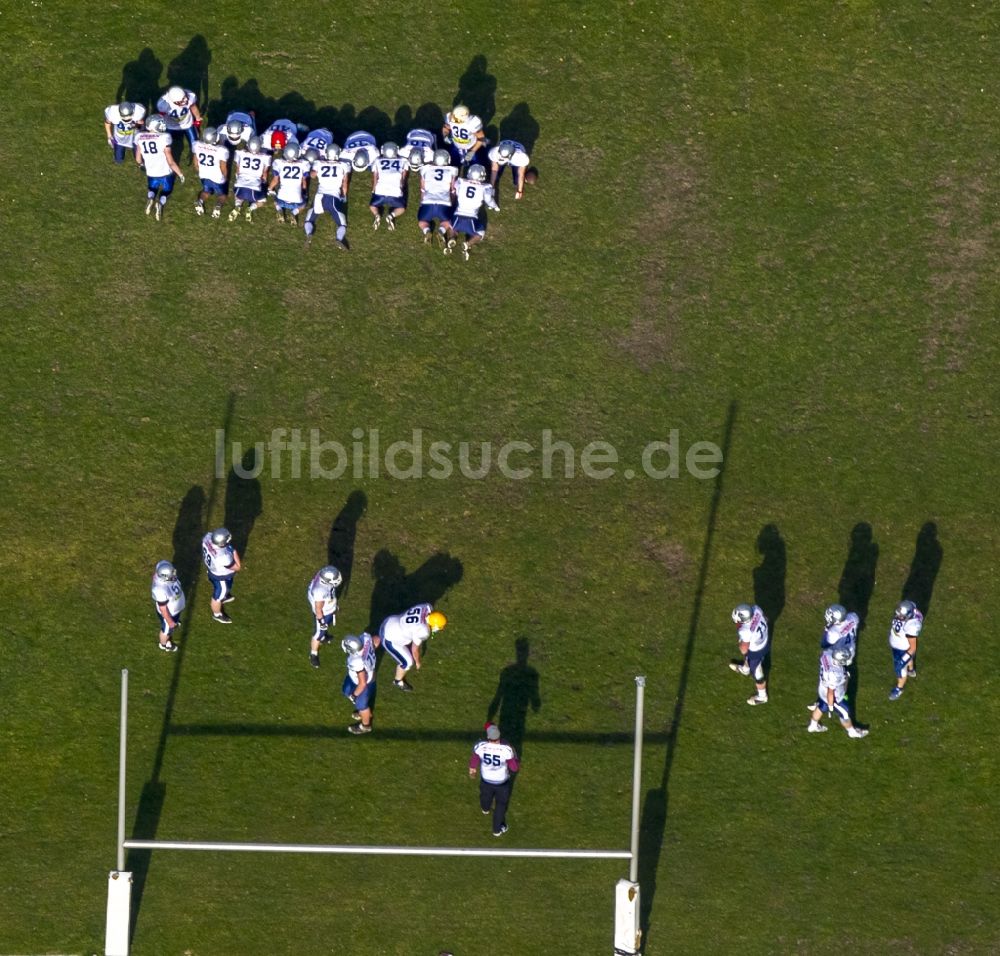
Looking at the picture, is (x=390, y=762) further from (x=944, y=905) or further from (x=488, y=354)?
(x=944, y=905)

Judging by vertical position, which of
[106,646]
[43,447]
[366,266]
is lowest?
[106,646]

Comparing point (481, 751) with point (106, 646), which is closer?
point (481, 751)

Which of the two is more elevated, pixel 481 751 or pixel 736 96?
pixel 736 96

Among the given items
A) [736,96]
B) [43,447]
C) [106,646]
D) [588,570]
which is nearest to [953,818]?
[588,570]

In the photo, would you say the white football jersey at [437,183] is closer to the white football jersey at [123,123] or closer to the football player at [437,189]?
the football player at [437,189]

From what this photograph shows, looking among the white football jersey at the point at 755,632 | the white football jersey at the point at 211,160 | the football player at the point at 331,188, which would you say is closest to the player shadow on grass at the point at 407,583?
the white football jersey at the point at 755,632

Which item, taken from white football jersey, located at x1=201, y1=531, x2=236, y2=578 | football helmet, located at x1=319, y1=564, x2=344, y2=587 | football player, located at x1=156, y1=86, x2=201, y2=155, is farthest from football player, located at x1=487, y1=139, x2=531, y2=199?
white football jersey, located at x1=201, y1=531, x2=236, y2=578
